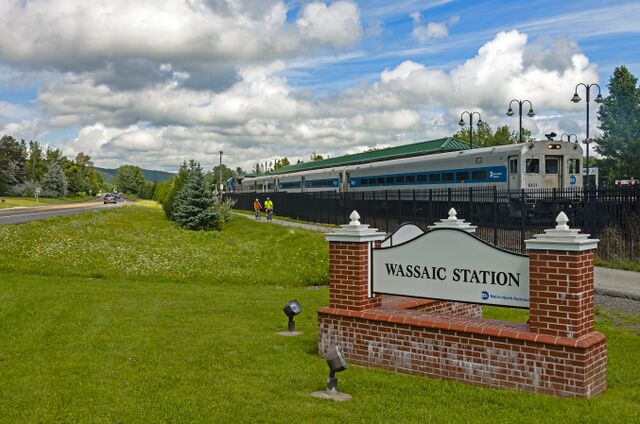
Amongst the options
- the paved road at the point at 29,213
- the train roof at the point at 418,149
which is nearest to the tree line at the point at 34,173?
the paved road at the point at 29,213

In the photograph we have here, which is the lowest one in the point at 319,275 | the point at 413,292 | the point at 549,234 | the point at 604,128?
the point at 319,275

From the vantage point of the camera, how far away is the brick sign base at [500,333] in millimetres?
5617

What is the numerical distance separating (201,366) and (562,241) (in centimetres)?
399

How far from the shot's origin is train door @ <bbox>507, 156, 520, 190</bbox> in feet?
75.9

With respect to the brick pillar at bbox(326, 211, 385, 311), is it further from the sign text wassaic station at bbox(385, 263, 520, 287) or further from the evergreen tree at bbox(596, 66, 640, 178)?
the evergreen tree at bbox(596, 66, 640, 178)

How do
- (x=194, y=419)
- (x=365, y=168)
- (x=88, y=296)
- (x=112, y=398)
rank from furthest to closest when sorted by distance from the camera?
(x=365, y=168) < (x=88, y=296) < (x=112, y=398) < (x=194, y=419)

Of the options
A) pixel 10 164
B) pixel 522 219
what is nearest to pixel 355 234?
pixel 522 219

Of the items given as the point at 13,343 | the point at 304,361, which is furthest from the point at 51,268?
the point at 304,361

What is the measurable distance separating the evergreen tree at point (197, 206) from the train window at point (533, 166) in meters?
15.4

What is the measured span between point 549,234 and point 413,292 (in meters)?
1.78

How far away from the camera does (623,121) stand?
4928cm

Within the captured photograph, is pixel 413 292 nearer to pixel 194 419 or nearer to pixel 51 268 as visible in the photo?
pixel 194 419

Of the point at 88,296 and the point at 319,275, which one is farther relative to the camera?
the point at 319,275

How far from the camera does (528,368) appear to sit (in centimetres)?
579
